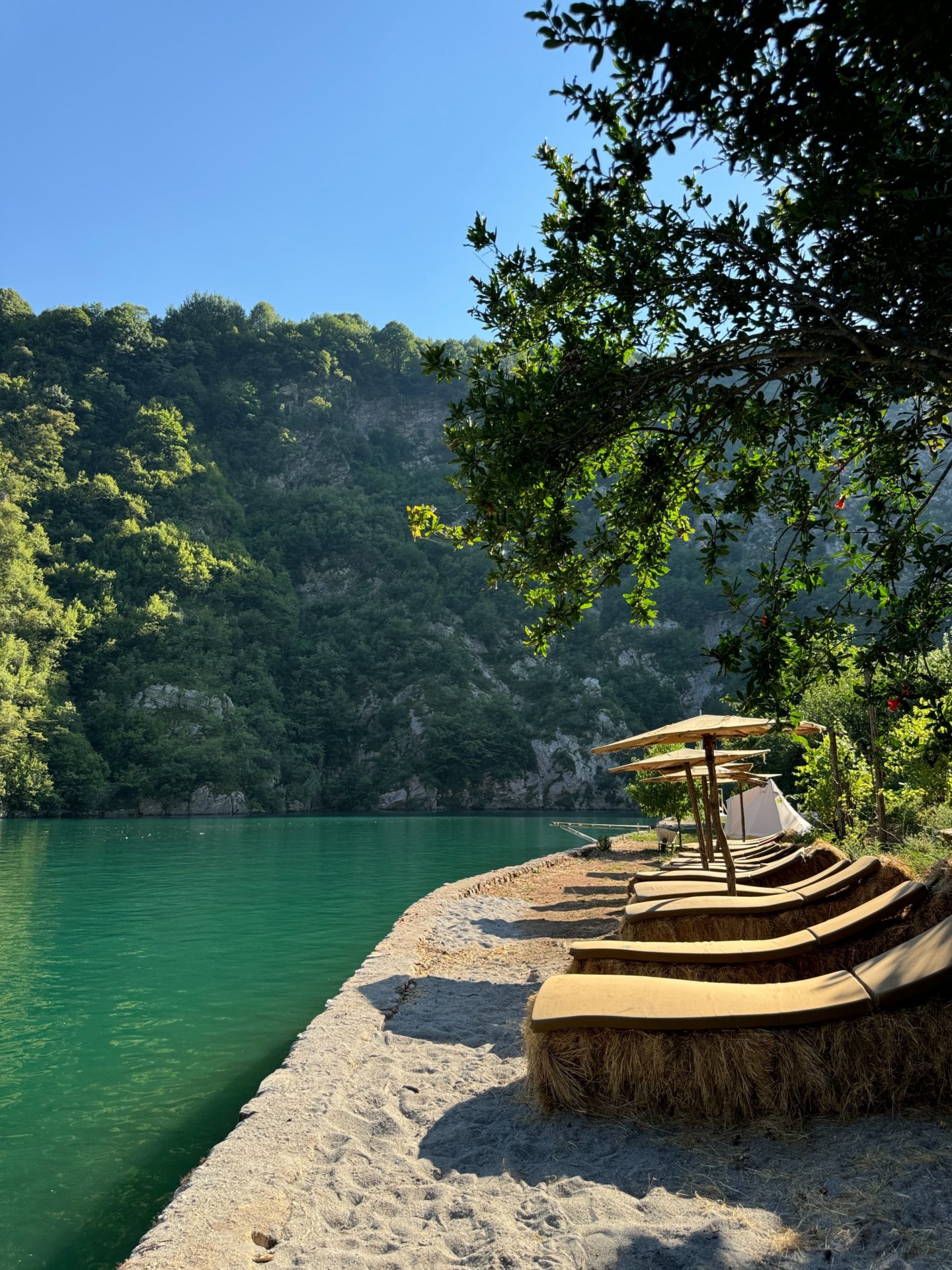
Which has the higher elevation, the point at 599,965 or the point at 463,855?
the point at 599,965

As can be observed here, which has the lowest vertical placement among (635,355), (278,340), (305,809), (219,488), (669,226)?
(305,809)

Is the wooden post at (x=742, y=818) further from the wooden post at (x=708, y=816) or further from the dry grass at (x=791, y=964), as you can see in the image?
the dry grass at (x=791, y=964)

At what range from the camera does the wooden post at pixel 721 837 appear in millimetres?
7785

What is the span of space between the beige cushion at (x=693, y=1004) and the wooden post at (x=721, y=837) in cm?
375

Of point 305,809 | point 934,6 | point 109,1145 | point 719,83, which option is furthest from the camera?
point 305,809

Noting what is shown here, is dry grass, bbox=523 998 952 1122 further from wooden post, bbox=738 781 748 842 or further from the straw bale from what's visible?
wooden post, bbox=738 781 748 842

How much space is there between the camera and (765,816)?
1900cm

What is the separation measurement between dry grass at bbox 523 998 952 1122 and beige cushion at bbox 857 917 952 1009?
9 cm

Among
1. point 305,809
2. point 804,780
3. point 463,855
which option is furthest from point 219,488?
point 804,780

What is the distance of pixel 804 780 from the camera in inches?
711

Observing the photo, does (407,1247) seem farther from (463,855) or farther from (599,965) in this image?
(463,855)

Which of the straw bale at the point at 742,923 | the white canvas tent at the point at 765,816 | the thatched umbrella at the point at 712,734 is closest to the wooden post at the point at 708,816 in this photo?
the thatched umbrella at the point at 712,734

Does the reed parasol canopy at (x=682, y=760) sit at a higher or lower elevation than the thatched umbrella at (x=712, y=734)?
lower

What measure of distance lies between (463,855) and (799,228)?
2142 centimetres
